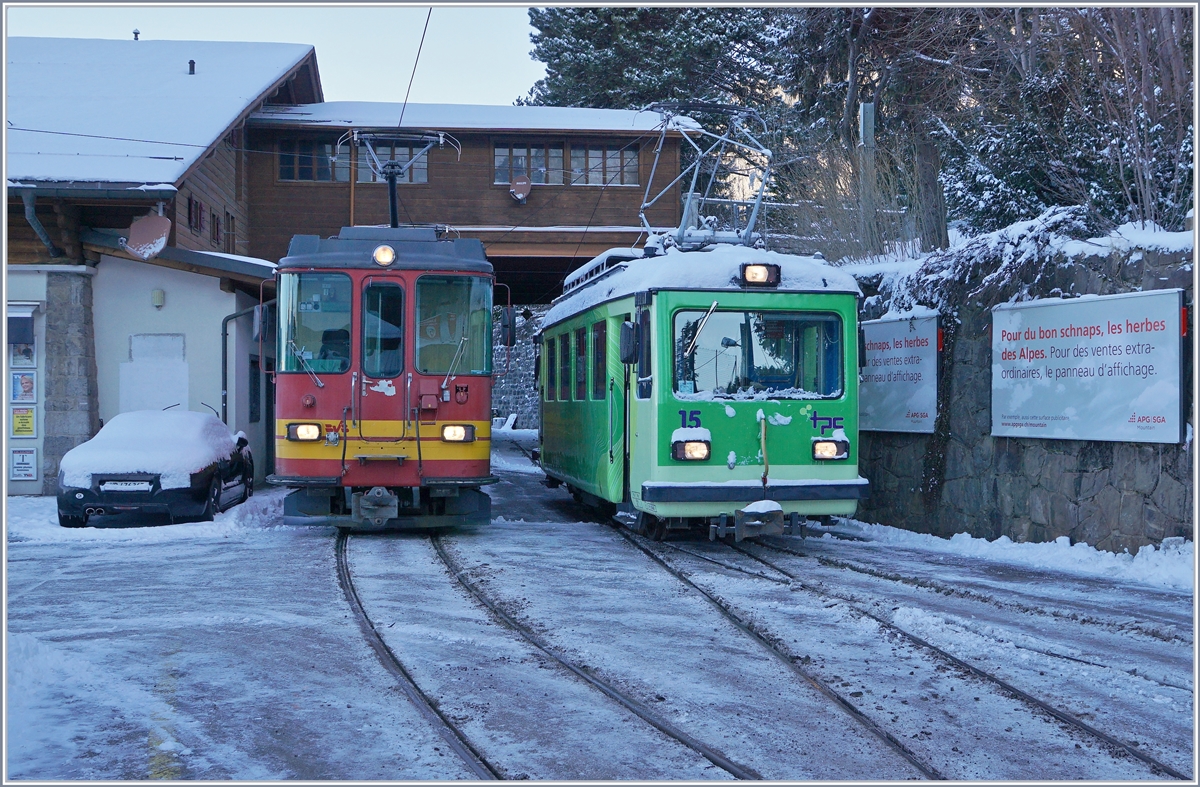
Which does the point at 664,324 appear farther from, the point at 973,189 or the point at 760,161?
the point at 760,161

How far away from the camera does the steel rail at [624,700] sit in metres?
4.68

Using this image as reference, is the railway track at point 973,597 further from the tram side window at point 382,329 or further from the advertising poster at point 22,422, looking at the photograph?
the advertising poster at point 22,422

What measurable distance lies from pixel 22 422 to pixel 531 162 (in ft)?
43.6

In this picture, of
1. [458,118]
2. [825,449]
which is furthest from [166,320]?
[458,118]

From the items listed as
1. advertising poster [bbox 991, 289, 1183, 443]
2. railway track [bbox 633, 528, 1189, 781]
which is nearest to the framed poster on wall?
railway track [bbox 633, 528, 1189, 781]

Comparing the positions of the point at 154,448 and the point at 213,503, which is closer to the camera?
the point at 154,448

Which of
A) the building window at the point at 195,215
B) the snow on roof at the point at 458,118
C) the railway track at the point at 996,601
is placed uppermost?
Answer: the snow on roof at the point at 458,118

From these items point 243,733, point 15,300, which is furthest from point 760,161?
point 243,733

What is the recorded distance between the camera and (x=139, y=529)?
12430 millimetres

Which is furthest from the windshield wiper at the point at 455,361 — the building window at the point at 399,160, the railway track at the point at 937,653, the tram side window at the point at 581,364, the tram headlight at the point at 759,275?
the building window at the point at 399,160

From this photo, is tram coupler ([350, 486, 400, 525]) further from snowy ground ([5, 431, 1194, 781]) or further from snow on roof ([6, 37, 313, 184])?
snow on roof ([6, 37, 313, 184])

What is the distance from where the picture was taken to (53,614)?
25.5ft

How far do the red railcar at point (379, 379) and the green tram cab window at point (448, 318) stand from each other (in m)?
0.01

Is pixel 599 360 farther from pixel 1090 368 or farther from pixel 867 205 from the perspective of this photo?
pixel 867 205
